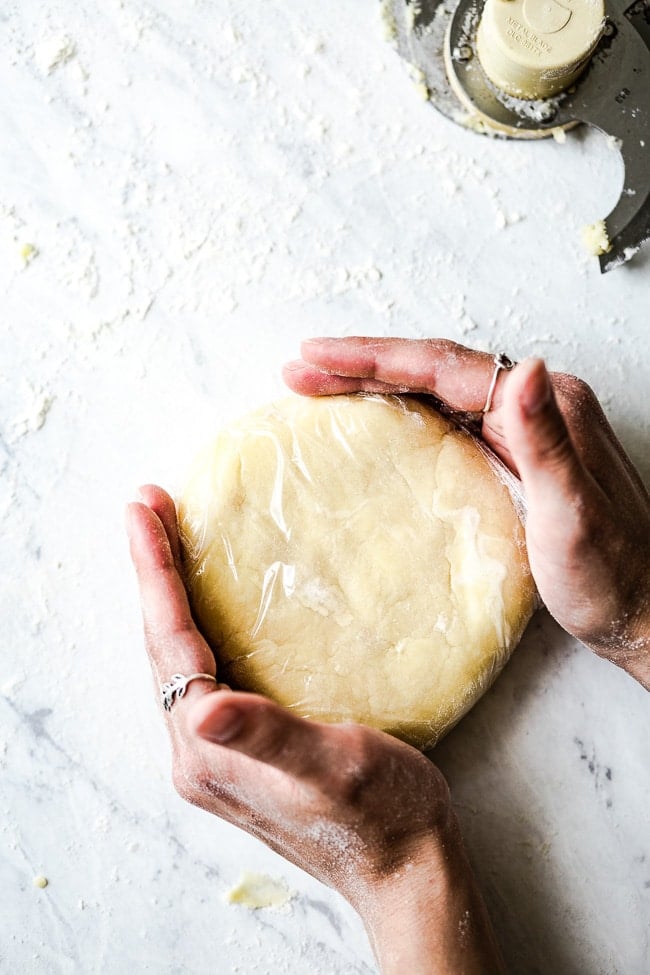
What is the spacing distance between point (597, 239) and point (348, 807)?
962 millimetres

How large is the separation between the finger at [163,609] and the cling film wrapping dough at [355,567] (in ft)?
0.16

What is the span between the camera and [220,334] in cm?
132

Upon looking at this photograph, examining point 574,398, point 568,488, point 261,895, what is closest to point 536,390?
point 568,488

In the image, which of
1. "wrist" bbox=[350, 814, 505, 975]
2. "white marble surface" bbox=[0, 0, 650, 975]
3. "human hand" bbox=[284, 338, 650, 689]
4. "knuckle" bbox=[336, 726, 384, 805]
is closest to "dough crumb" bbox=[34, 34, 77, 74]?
"white marble surface" bbox=[0, 0, 650, 975]

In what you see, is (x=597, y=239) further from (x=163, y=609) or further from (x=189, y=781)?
(x=189, y=781)

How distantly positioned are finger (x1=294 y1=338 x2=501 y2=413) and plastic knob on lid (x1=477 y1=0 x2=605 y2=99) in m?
0.47

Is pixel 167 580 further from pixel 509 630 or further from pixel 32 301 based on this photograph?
pixel 32 301

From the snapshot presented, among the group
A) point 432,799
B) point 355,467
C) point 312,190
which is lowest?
point 432,799

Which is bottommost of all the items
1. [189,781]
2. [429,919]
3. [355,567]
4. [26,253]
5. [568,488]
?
[429,919]

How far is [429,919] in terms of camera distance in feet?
3.37

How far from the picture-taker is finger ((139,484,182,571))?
1.09 meters

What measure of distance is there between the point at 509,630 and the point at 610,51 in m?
0.95

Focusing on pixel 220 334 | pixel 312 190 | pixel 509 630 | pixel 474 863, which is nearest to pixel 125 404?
pixel 220 334

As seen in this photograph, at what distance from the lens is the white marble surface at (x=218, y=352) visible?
Result: 1.24 meters
